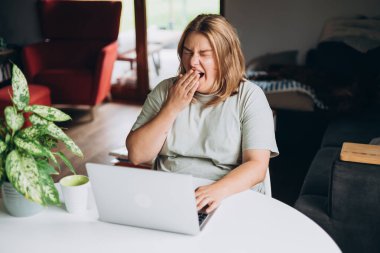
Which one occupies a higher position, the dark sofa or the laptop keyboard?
the laptop keyboard

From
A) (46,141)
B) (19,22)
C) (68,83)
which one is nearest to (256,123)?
(46,141)

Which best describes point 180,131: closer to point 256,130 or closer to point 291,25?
point 256,130

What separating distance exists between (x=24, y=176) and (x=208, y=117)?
2.31 feet

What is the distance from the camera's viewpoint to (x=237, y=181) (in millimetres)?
1364

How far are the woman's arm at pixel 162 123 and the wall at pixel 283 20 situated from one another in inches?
123

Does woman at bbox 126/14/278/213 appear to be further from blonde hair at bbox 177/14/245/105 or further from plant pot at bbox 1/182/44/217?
plant pot at bbox 1/182/44/217

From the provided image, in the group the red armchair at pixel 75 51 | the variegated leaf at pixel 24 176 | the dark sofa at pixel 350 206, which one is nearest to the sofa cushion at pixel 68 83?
the red armchair at pixel 75 51

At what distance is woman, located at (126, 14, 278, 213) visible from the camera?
1529mm

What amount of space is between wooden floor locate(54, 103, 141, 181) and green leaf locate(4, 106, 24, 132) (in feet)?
6.14

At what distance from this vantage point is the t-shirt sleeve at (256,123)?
1488 mm

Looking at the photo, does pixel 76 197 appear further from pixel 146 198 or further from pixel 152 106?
Result: pixel 152 106

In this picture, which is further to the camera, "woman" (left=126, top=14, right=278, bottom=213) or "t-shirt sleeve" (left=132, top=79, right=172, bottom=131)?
"t-shirt sleeve" (left=132, top=79, right=172, bottom=131)

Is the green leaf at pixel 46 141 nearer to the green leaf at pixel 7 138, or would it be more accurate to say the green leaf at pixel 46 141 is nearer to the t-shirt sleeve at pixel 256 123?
the green leaf at pixel 7 138

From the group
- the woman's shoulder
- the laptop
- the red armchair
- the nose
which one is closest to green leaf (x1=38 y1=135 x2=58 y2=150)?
the laptop
